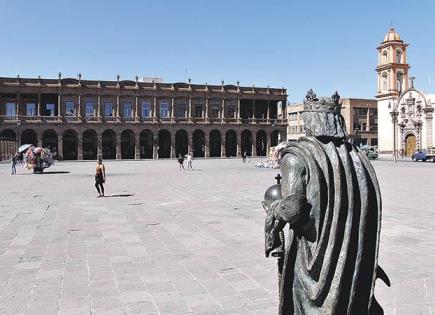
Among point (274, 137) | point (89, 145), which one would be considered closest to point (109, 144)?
point (89, 145)

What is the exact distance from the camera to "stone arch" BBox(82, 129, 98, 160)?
6022cm

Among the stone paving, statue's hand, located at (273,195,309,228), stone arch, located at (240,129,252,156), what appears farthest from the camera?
stone arch, located at (240,129,252,156)

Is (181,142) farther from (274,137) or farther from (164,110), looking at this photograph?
(274,137)

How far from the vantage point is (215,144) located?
67.4 m

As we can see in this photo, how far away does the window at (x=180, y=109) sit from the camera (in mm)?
63578

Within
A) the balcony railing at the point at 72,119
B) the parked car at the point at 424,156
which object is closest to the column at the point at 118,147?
the balcony railing at the point at 72,119

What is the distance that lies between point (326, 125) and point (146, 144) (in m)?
63.2

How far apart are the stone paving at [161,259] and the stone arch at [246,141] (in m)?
55.0

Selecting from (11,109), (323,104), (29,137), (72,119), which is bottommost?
(323,104)

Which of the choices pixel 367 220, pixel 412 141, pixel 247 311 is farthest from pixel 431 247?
pixel 412 141

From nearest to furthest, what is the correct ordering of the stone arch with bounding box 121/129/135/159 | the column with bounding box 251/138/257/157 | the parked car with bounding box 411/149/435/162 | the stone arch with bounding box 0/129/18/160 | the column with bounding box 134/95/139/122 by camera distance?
the parked car with bounding box 411/149/435/162 < the stone arch with bounding box 0/129/18/160 < the column with bounding box 134/95/139/122 < the stone arch with bounding box 121/129/135/159 < the column with bounding box 251/138/257/157

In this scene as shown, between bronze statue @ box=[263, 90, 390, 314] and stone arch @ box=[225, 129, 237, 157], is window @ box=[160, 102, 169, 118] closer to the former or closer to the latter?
stone arch @ box=[225, 129, 237, 157]

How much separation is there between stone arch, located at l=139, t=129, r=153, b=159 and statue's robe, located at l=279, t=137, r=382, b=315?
62.3 meters

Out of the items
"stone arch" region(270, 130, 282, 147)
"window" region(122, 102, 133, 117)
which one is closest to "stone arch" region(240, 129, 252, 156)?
"stone arch" region(270, 130, 282, 147)
